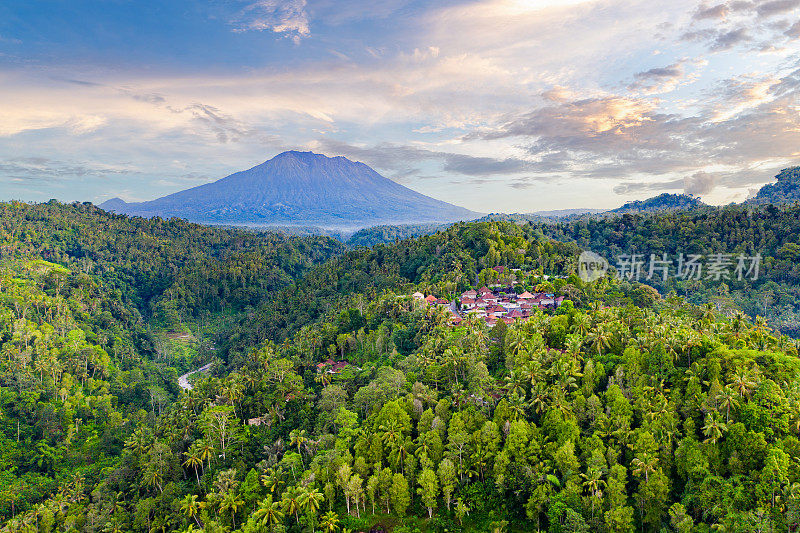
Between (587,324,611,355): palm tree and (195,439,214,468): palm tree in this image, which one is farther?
(195,439,214,468): palm tree

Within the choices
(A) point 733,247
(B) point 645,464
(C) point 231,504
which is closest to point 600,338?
(B) point 645,464

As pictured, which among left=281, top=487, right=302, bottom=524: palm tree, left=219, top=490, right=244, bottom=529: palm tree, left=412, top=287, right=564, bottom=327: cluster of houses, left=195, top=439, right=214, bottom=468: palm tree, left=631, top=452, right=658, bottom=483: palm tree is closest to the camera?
left=631, top=452, right=658, bottom=483: palm tree

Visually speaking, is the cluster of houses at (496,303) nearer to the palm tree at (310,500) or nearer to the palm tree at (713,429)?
the palm tree at (713,429)

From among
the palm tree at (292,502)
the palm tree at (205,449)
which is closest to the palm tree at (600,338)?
the palm tree at (292,502)

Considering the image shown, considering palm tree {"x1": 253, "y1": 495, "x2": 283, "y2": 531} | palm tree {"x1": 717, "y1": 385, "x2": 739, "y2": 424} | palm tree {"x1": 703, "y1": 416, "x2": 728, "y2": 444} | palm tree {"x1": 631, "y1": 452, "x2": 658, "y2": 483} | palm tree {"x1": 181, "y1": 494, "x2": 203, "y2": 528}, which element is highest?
palm tree {"x1": 717, "y1": 385, "x2": 739, "y2": 424}

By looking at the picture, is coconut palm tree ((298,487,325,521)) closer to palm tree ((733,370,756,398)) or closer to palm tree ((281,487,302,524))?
palm tree ((281,487,302,524))

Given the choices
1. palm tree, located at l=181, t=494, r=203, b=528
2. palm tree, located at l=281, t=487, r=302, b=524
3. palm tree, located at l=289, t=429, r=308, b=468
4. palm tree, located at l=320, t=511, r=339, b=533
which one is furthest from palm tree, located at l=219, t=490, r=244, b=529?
palm tree, located at l=320, t=511, r=339, b=533

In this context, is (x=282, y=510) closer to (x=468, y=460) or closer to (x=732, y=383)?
(x=468, y=460)
